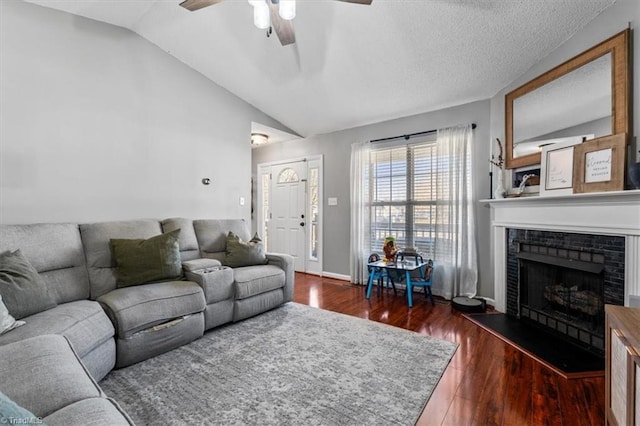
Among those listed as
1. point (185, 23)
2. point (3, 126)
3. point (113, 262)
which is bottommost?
point (113, 262)

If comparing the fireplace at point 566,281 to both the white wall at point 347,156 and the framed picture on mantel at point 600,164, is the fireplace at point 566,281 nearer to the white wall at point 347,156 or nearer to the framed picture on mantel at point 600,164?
the framed picture on mantel at point 600,164

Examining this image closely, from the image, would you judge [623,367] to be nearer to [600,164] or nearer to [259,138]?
[600,164]

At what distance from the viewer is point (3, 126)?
7.43ft

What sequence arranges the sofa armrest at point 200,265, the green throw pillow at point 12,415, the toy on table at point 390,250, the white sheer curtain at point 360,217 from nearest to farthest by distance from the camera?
the green throw pillow at point 12,415, the sofa armrest at point 200,265, the toy on table at point 390,250, the white sheer curtain at point 360,217

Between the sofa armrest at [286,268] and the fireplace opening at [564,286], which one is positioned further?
the sofa armrest at [286,268]

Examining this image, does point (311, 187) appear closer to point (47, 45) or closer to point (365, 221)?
point (365, 221)

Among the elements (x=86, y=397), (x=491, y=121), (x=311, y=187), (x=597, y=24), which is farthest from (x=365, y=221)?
(x=86, y=397)

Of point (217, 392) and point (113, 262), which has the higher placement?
point (113, 262)

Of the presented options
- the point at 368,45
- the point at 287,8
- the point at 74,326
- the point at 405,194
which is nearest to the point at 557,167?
the point at 405,194

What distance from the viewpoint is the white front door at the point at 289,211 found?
5.06 meters

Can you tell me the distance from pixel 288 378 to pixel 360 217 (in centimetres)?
271

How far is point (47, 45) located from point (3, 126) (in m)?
0.80

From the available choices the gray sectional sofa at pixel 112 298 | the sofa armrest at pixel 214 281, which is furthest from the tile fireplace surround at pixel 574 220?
the sofa armrest at pixel 214 281

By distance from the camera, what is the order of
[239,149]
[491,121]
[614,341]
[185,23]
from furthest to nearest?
1. [239,149]
2. [491,121]
3. [185,23]
4. [614,341]
